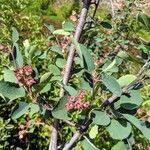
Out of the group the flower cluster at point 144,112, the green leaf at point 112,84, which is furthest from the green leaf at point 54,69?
the green leaf at point 112,84

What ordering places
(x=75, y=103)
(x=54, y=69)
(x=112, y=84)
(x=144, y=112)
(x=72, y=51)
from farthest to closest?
(x=144, y=112) < (x=54, y=69) < (x=72, y=51) < (x=75, y=103) < (x=112, y=84)

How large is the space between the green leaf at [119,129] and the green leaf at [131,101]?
0.21 ft

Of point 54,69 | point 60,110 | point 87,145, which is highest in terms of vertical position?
point 60,110

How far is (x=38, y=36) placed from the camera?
17.4 feet

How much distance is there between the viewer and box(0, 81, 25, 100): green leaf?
75.5 inches

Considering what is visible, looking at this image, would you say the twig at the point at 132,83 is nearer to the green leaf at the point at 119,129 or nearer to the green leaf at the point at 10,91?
the green leaf at the point at 119,129

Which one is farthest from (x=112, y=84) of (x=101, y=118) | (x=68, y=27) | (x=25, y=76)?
(x=68, y=27)

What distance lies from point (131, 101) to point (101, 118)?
0.14m

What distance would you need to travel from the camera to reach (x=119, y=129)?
1.92m

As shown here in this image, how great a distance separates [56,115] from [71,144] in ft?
1.15

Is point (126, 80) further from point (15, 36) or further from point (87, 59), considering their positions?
point (15, 36)

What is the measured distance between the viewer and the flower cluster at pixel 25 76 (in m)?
1.98

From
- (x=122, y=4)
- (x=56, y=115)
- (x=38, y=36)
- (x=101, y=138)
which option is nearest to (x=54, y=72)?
(x=56, y=115)

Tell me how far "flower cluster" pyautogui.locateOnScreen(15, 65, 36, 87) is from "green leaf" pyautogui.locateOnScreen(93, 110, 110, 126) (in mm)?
287
